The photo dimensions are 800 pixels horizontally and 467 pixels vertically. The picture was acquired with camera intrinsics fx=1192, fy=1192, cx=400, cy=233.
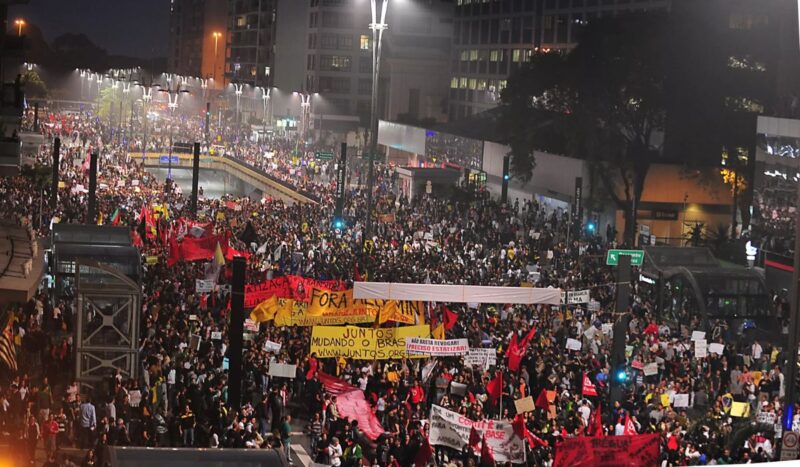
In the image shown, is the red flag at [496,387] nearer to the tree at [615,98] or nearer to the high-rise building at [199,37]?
the tree at [615,98]

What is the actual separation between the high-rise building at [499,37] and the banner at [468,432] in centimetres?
5634

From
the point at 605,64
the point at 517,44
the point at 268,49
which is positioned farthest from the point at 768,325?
the point at 268,49

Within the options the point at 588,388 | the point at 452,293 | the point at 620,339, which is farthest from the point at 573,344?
the point at 452,293

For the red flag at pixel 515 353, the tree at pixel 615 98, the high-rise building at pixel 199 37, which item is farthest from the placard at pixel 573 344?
the high-rise building at pixel 199 37

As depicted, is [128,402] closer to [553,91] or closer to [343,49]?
[553,91]

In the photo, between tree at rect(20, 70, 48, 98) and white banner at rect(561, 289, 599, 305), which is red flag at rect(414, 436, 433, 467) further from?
tree at rect(20, 70, 48, 98)

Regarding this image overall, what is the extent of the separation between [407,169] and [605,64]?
11269mm

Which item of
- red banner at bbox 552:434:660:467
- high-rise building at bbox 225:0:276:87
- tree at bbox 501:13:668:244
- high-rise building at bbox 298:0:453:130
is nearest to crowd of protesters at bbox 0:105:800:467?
red banner at bbox 552:434:660:467

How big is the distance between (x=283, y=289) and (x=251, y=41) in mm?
127049

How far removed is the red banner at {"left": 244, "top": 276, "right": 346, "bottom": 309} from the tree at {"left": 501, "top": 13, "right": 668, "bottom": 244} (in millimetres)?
25056

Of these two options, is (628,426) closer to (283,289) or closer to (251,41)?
(283,289)

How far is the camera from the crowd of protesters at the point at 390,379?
16.9 meters

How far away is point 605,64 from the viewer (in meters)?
50.1

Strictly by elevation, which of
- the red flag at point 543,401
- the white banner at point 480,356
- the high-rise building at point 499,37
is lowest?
the red flag at point 543,401
